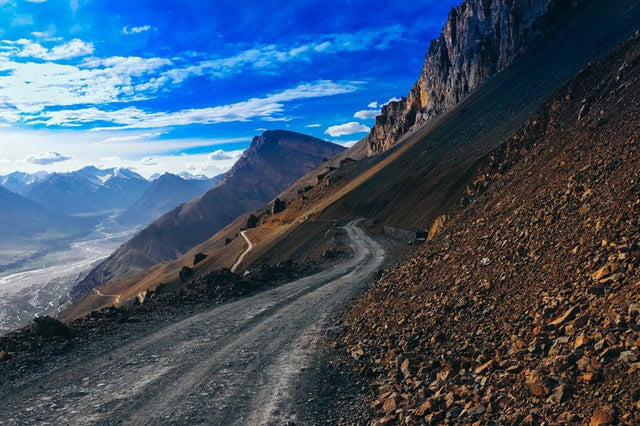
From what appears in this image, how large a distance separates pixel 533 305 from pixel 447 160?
210 feet

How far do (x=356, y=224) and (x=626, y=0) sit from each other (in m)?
91.4

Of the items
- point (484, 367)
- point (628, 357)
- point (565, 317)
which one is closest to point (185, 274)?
point (484, 367)

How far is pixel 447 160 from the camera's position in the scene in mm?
70562

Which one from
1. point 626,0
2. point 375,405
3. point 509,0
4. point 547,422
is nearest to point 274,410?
point 375,405

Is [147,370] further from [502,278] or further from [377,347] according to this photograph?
[502,278]

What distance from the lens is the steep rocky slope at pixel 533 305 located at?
707 cm

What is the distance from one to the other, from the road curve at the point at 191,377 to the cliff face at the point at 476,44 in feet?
475

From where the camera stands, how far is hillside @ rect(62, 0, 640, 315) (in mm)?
60950

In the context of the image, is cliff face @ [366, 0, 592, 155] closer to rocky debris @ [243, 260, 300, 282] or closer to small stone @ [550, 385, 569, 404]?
rocky debris @ [243, 260, 300, 282]

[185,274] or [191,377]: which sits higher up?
[185,274]

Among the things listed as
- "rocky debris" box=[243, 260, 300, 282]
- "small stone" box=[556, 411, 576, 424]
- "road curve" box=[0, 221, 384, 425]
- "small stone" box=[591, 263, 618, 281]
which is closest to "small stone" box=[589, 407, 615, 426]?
"small stone" box=[556, 411, 576, 424]

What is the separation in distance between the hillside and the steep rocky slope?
33.5m

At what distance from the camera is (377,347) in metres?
13.4

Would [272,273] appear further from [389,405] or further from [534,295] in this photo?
[534,295]
